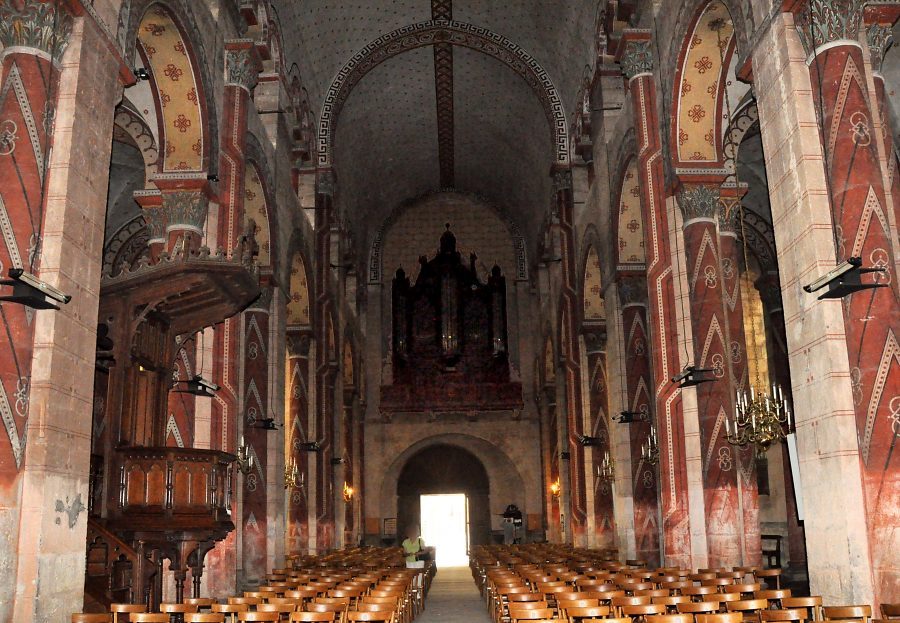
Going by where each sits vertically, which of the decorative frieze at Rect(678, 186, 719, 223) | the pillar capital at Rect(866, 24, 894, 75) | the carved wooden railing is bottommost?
the carved wooden railing

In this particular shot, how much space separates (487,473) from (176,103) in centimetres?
2447

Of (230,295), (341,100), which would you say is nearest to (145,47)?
(230,295)

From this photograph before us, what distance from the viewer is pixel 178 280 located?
11648 millimetres

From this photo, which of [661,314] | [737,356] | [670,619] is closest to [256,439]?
[661,314]

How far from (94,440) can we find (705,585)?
327 inches

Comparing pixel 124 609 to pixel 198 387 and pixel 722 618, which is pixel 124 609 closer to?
pixel 722 618

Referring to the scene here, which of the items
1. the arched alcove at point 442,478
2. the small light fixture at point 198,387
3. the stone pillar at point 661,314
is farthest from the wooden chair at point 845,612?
the arched alcove at point 442,478

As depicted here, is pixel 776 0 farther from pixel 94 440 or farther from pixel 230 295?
pixel 94 440

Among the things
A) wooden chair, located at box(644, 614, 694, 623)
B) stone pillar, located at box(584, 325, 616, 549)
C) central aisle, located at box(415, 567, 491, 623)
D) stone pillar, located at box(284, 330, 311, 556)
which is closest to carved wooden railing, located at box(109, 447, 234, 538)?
central aisle, located at box(415, 567, 491, 623)

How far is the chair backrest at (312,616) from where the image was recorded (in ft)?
26.2

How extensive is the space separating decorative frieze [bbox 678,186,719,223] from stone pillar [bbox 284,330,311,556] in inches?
442

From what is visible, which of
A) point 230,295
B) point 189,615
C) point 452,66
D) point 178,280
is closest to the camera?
point 189,615

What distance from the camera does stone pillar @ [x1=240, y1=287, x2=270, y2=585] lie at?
1684 centimetres

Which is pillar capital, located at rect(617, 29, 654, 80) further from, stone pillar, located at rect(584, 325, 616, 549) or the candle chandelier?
stone pillar, located at rect(584, 325, 616, 549)
